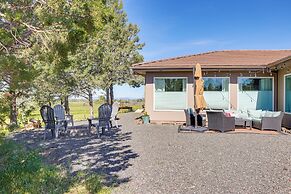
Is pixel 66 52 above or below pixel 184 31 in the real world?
below

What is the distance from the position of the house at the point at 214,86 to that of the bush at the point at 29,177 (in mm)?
8723

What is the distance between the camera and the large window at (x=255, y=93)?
47.4 ft

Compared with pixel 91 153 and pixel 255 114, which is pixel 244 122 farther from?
→ pixel 91 153

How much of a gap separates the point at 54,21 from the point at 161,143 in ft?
17.6

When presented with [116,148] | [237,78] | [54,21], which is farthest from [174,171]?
[237,78]

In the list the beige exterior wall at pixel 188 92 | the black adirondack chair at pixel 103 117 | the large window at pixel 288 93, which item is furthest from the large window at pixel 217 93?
the black adirondack chair at pixel 103 117

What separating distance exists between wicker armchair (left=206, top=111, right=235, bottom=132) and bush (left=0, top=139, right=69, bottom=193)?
700 cm

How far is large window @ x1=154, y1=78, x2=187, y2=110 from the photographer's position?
48.5ft

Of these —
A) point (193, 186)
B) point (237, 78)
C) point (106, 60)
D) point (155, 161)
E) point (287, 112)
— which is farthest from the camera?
point (106, 60)

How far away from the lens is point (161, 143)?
8984 millimetres

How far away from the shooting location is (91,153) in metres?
7.75

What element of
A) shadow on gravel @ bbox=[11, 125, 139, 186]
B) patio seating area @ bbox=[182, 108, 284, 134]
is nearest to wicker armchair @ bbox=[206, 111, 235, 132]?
patio seating area @ bbox=[182, 108, 284, 134]

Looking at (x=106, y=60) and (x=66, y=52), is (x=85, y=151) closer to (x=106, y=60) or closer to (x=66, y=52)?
(x=66, y=52)

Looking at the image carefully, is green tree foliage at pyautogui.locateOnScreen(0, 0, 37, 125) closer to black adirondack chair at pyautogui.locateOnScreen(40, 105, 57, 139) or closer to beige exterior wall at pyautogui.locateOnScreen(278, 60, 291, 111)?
black adirondack chair at pyautogui.locateOnScreen(40, 105, 57, 139)
